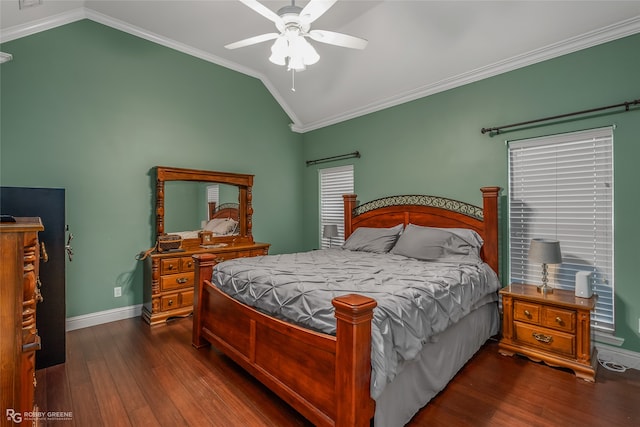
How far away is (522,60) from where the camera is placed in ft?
10.3

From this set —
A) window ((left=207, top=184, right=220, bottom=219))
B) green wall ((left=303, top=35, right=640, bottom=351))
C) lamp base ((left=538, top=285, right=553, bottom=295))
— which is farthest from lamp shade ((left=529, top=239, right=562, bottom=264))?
window ((left=207, top=184, right=220, bottom=219))

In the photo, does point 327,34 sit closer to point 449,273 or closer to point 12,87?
point 449,273

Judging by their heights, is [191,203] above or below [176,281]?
above

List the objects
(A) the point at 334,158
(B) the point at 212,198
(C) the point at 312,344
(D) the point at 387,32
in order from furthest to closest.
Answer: (A) the point at 334,158
(B) the point at 212,198
(D) the point at 387,32
(C) the point at 312,344

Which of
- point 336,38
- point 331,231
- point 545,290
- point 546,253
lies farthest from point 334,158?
point 545,290

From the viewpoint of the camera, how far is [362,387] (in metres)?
1.56

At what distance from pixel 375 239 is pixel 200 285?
2082mm

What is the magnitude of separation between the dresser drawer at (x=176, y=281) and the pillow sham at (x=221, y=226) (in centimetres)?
76

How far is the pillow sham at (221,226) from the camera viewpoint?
4373 millimetres

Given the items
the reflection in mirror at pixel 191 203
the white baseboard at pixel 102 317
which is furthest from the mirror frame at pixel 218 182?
the white baseboard at pixel 102 317

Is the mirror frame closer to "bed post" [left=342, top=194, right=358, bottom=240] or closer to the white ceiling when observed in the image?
"bed post" [left=342, top=194, right=358, bottom=240]

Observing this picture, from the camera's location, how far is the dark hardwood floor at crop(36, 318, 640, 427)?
1.93 meters

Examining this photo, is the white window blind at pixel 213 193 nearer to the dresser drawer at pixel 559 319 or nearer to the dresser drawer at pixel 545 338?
the dresser drawer at pixel 545 338

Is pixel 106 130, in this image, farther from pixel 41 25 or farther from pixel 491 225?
pixel 491 225
